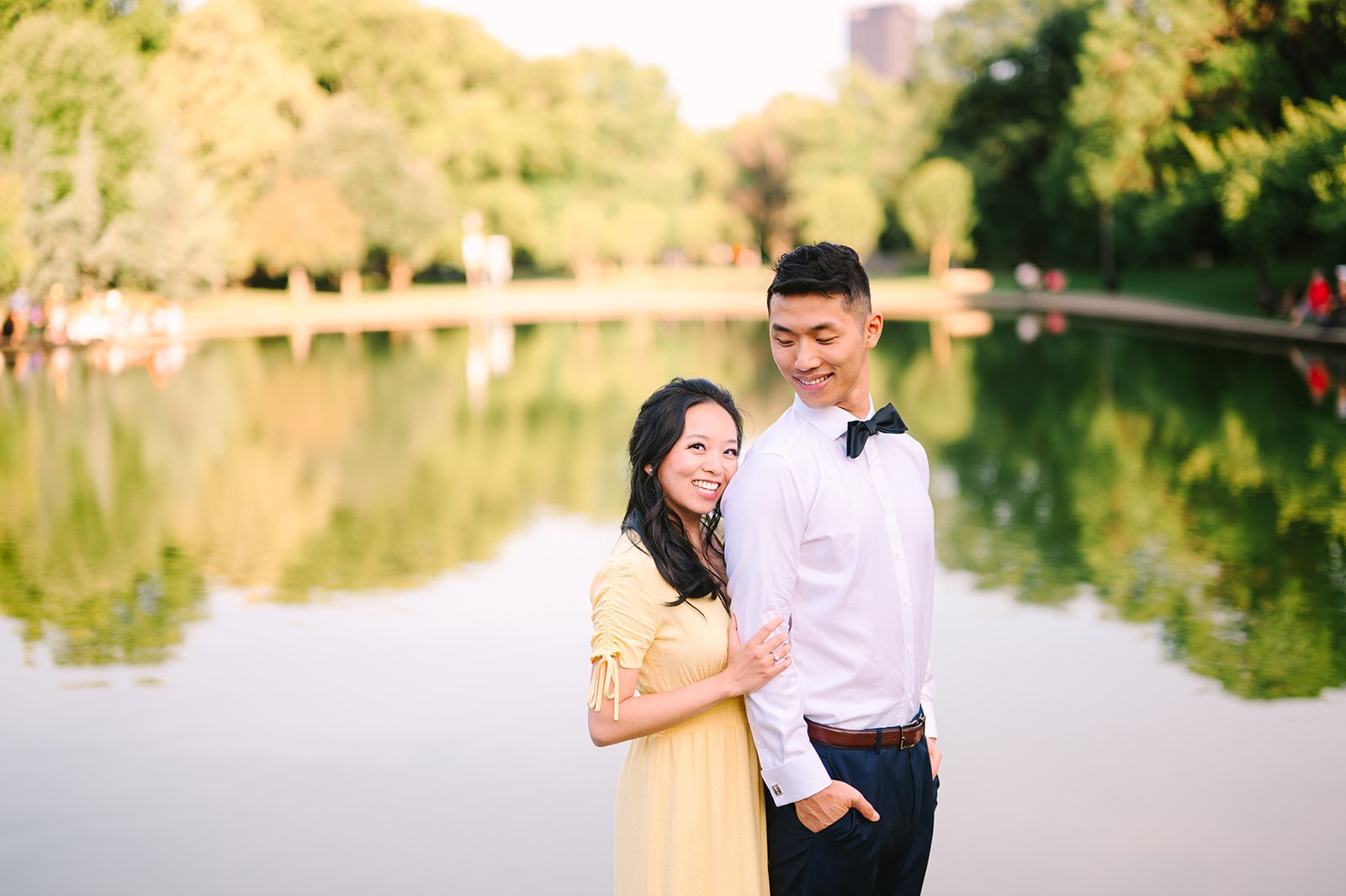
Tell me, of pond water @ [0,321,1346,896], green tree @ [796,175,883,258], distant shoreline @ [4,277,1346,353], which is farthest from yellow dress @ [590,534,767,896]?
green tree @ [796,175,883,258]

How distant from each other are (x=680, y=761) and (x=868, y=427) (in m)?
0.83

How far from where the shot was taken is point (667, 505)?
291 cm

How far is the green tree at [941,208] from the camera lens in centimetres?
6175

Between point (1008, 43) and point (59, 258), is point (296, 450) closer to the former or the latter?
point (59, 258)

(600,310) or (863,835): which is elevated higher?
(600,310)

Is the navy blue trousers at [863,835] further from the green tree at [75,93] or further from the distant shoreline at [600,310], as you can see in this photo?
the green tree at [75,93]

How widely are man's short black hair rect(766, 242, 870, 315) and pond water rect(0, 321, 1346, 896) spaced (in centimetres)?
263

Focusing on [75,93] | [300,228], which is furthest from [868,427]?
[300,228]

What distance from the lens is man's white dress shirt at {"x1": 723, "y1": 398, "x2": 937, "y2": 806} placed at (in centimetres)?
262

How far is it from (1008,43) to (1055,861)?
65.6 meters

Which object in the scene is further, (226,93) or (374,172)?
(374,172)

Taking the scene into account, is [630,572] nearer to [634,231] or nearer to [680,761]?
[680,761]

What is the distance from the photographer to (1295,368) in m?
21.8

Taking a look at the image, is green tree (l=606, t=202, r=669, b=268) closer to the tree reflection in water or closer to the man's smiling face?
the tree reflection in water
